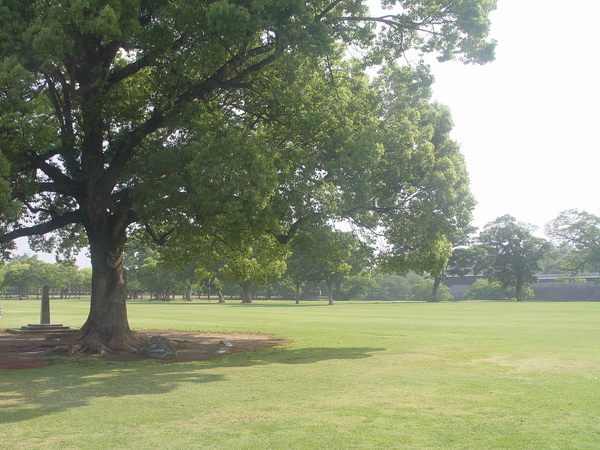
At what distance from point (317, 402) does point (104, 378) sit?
5.77m

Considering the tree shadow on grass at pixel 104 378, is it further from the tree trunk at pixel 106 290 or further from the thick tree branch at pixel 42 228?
the thick tree branch at pixel 42 228

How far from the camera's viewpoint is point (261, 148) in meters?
15.4

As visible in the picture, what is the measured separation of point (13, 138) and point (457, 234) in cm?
1550

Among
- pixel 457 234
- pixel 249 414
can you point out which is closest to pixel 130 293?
pixel 457 234

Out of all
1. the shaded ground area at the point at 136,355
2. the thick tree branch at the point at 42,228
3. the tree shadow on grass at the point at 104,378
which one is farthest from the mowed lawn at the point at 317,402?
the thick tree branch at the point at 42,228

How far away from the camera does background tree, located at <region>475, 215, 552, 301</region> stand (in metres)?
87.0

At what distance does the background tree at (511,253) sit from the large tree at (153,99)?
255 feet

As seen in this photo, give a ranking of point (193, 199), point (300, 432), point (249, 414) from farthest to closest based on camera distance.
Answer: point (193, 199) < point (249, 414) < point (300, 432)

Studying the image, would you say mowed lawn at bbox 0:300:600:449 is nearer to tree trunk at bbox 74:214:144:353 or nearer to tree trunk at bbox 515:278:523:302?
tree trunk at bbox 74:214:144:353

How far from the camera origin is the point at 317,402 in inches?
369

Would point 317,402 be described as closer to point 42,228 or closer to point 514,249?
point 42,228

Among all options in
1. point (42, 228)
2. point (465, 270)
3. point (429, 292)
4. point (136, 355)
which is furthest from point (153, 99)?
point (429, 292)

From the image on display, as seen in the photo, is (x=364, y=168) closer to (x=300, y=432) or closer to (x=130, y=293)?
(x=300, y=432)

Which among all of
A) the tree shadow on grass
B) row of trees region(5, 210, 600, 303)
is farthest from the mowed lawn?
row of trees region(5, 210, 600, 303)
